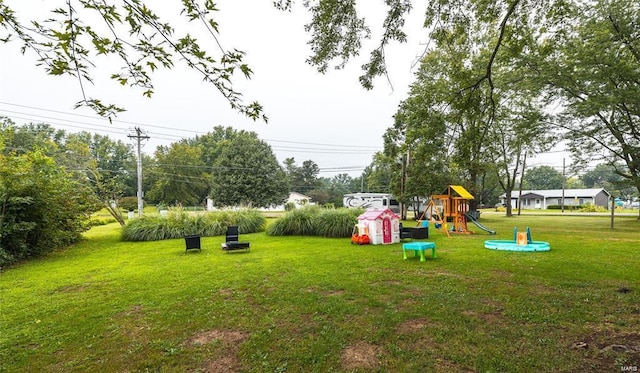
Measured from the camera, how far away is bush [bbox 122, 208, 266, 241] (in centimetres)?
1272

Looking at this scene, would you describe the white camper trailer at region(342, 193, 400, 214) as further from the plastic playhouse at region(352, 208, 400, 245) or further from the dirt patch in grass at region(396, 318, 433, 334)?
the dirt patch in grass at region(396, 318, 433, 334)

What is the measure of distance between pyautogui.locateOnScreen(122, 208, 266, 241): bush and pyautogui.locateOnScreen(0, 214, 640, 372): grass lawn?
5.09 metres

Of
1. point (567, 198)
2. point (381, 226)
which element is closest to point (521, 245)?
point (381, 226)

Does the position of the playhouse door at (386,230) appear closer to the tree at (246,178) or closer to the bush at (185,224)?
the bush at (185,224)

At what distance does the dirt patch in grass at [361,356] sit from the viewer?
9.89ft

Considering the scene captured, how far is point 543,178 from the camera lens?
76.5 metres

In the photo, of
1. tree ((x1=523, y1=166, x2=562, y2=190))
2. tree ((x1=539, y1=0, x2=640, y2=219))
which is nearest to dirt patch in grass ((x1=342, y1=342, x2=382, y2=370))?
tree ((x1=539, y1=0, x2=640, y2=219))

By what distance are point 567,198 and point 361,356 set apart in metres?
65.3

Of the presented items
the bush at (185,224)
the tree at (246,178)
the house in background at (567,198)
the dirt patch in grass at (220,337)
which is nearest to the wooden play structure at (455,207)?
the bush at (185,224)

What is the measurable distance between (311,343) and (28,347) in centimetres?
317

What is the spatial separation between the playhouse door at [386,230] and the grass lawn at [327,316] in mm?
3459

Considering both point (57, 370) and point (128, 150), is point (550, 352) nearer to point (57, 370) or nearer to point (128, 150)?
point (57, 370)

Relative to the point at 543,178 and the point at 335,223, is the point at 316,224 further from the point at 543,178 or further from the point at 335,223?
the point at 543,178

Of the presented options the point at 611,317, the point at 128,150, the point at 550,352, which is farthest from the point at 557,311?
the point at 128,150
